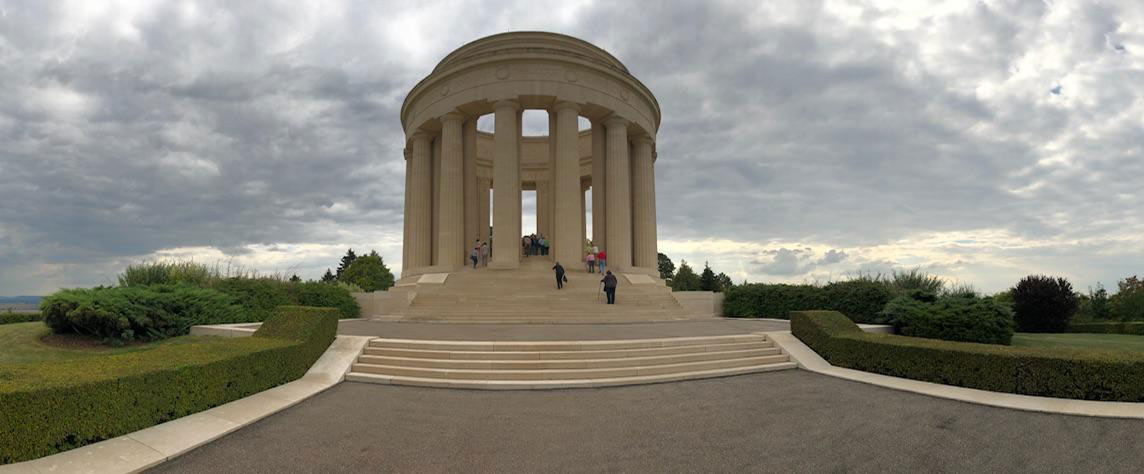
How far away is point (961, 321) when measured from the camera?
43.8 feet

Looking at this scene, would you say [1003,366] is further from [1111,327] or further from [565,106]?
[1111,327]

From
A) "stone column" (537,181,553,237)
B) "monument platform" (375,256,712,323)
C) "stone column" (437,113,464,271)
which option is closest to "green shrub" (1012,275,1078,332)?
"monument platform" (375,256,712,323)

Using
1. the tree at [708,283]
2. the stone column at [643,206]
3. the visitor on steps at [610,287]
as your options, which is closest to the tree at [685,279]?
the tree at [708,283]

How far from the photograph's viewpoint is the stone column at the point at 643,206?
34.0 meters

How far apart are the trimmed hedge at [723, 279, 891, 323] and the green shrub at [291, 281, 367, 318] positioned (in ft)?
61.6

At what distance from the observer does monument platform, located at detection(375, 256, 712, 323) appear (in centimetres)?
2088

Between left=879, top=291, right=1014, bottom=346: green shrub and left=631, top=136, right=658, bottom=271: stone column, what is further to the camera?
left=631, top=136, right=658, bottom=271: stone column

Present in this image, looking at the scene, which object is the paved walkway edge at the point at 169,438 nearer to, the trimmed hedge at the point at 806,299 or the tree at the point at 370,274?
the trimmed hedge at the point at 806,299

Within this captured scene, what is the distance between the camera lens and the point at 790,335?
1423 centimetres

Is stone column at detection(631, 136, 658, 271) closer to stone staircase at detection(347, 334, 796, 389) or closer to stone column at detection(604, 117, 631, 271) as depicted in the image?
stone column at detection(604, 117, 631, 271)

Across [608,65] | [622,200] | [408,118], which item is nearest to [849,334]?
[622,200]

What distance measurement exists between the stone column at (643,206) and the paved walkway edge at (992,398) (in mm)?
21790

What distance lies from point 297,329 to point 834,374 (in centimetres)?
1158

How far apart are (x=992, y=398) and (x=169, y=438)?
1232 centimetres
